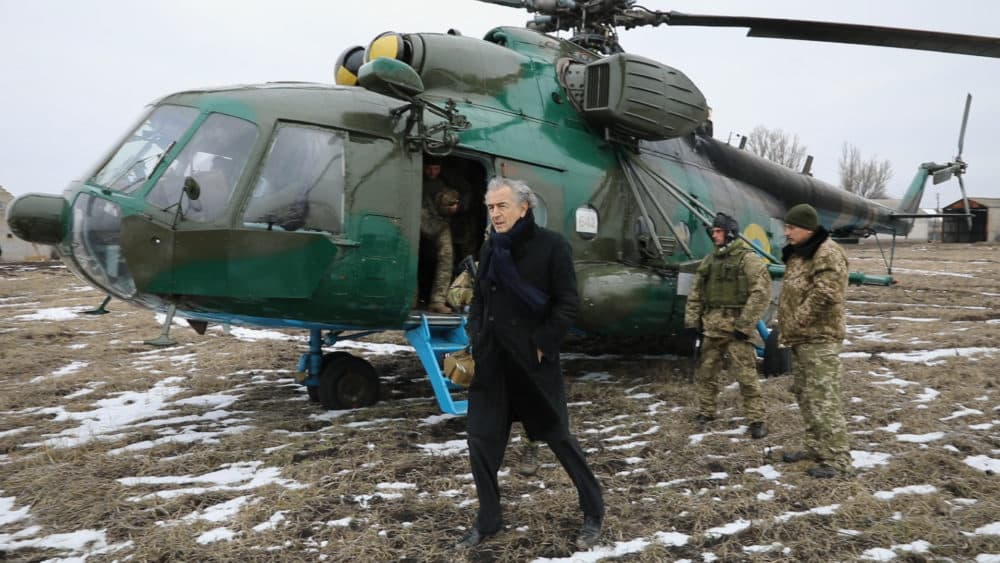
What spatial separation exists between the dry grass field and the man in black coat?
0.96ft

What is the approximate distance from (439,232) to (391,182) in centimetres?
94

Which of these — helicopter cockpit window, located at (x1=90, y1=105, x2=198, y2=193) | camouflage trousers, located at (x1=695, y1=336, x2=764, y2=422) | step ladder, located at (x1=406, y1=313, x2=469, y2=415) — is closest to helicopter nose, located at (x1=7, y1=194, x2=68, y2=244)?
helicopter cockpit window, located at (x1=90, y1=105, x2=198, y2=193)

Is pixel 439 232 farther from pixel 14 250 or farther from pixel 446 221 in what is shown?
pixel 14 250

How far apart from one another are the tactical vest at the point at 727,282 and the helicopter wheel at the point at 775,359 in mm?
2031

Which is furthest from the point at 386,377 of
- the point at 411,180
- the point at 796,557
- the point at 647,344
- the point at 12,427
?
the point at 796,557

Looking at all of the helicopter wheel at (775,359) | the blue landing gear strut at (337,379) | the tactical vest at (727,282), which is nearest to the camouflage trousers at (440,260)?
the blue landing gear strut at (337,379)

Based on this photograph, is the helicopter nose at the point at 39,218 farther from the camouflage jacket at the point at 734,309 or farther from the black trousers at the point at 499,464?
the camouflage jacket at the point at 734,309

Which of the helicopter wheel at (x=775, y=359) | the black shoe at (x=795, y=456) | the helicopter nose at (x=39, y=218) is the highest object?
the helicopter nose at (x=39, y=218)

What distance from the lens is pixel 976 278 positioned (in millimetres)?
17047

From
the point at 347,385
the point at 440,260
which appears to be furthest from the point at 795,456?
the point at 347,385

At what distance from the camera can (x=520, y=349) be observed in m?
2.88

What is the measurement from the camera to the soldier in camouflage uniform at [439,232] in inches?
224

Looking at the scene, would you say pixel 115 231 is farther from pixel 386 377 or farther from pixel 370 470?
pixel 386 377

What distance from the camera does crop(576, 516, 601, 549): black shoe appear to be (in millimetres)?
2938
